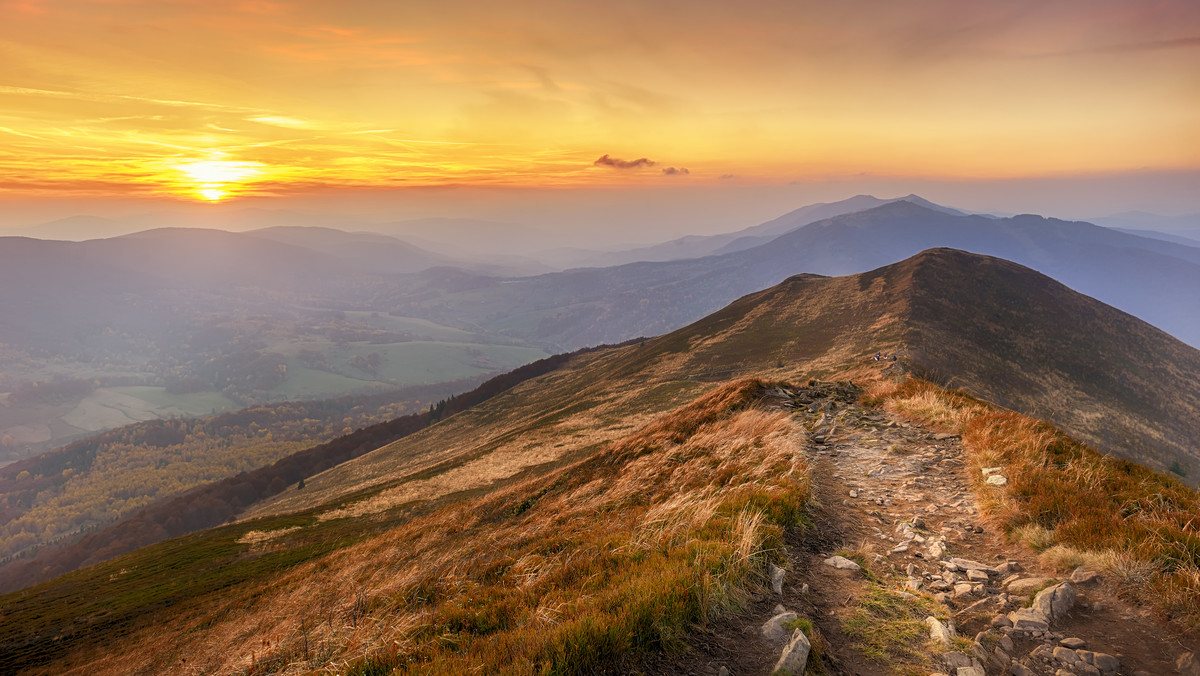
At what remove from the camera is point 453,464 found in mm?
65312

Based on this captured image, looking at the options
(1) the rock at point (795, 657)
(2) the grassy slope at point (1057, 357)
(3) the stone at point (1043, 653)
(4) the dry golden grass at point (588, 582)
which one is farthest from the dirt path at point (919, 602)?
(2) the grassy slope at point (1057, 357)

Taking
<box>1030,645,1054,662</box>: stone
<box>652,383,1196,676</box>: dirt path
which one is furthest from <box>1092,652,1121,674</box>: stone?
<box>1030,645,1054,662</box>: stone

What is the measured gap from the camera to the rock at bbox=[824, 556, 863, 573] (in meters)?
8.45

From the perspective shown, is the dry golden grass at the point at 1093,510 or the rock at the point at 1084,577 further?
the rock at the point at 1084,577

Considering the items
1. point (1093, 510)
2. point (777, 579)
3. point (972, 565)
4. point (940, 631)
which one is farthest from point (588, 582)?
point (1093, 510)

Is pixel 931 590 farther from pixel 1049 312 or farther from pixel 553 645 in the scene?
pixel 1049 312

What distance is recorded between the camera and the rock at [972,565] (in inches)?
319

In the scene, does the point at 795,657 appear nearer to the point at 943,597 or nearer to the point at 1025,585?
the point at 943,597

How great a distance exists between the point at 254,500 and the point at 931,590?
15357cm

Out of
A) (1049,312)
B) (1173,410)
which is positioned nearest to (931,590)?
(1173,410)

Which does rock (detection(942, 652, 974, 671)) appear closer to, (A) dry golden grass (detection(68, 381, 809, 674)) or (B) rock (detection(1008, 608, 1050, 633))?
(B) rock (detection(1008, 608, 1050, 633))

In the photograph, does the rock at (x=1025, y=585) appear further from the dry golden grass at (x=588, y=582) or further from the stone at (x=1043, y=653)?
the dry golden grass at (x=588, y=582)

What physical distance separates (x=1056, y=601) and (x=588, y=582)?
6948 millimetres

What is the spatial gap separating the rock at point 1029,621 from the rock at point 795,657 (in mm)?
3274
